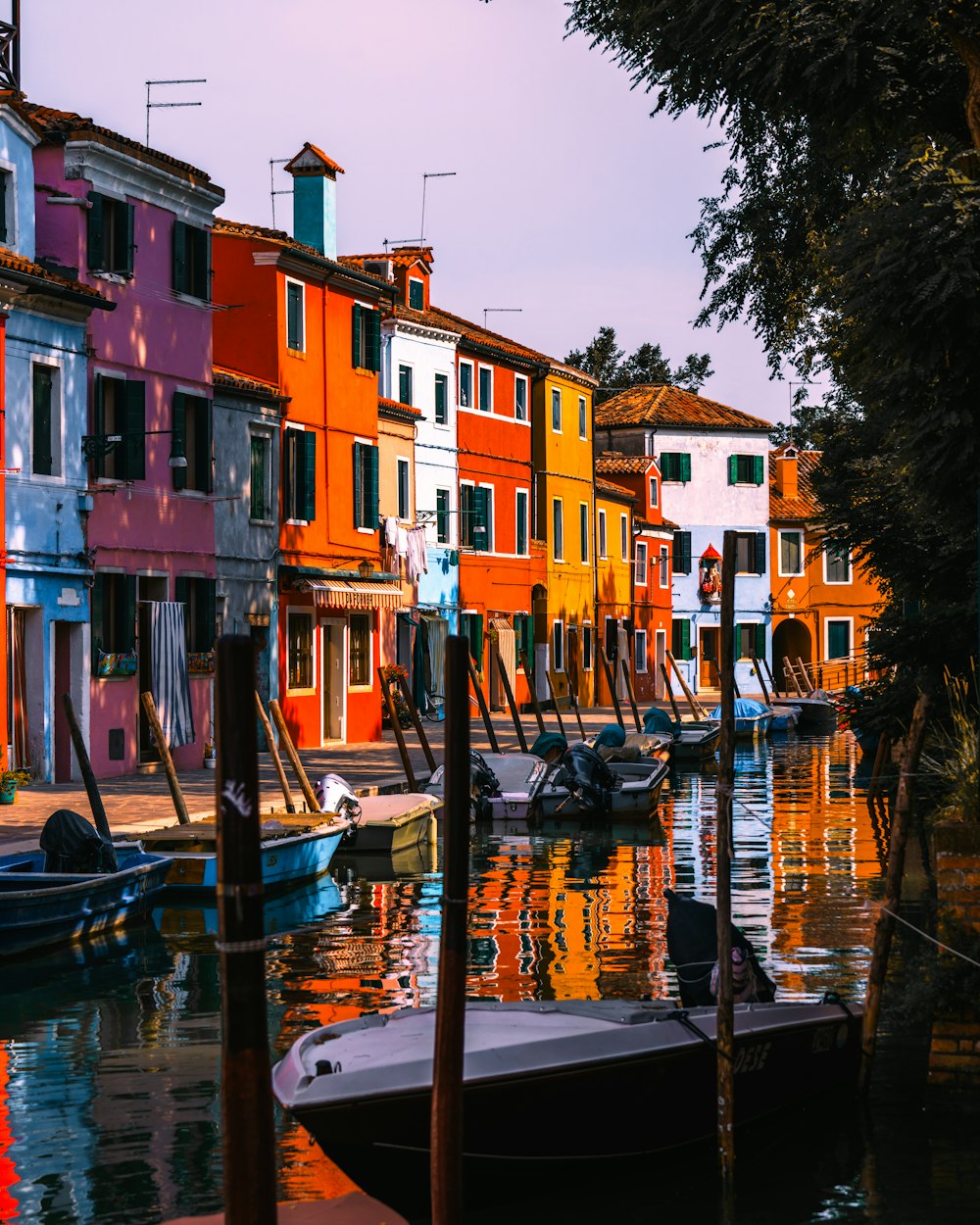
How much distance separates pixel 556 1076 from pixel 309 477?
83.9 ft

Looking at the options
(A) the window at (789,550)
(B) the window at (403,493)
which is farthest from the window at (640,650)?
(B) the window at (403,493)

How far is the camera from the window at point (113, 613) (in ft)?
84.6

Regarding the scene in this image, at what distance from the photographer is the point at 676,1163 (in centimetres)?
909

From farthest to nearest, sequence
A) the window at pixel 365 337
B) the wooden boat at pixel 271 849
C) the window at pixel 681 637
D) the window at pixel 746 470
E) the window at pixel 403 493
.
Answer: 1. the window at pixel 746 470
2. the window at pixel 681 637
3. the window at pixel 403 493
4. the window at pixel 365 337
5. the wooden boat at pixel 271 849

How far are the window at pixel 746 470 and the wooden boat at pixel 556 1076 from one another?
57539 millimetres

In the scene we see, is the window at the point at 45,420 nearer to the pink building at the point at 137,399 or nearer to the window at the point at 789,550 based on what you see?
the pink building at the point at 137,399

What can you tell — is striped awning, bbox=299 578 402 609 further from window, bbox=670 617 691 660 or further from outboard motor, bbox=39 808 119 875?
window, bbox=670 617 691 660

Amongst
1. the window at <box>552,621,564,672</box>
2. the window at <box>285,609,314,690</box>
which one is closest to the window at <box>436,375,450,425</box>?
the window at <box>552,621,564,672</box>

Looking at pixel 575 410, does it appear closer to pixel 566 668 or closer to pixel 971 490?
pixel 566 668

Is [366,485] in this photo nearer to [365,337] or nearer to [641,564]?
[365,337]

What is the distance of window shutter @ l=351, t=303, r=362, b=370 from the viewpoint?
35969 mm

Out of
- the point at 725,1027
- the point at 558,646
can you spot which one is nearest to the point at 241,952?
the point at 725,1027

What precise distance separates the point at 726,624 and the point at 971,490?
2.63 m

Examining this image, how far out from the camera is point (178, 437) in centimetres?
2852
